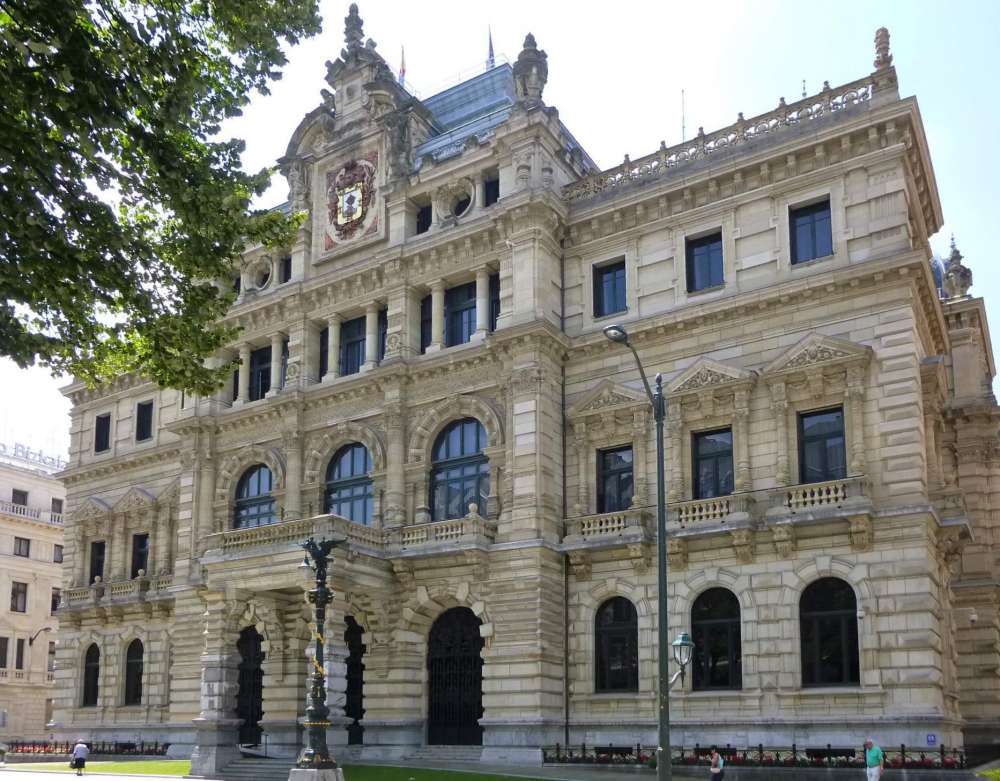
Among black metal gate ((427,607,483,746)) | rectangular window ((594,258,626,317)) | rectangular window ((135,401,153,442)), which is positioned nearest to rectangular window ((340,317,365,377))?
rectangular window ((594,258,626,317))

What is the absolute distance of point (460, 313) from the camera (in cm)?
4159

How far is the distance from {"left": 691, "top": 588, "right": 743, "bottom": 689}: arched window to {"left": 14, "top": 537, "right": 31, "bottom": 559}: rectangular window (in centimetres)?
5646

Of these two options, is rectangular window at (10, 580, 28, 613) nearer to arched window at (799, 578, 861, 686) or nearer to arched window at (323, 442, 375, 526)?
arched window at (323, 442, 375, 526)

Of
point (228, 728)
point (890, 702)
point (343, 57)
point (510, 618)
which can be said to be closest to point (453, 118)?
point (343, 57)

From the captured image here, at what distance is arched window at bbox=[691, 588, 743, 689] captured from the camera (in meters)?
33.2

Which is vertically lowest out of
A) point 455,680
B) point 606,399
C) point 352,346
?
point 455,680

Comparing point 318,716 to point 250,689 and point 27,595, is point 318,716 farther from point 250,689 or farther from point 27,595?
point 27,595

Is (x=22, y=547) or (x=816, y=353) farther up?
(x=816, y=353)

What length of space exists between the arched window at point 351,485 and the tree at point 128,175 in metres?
18.4

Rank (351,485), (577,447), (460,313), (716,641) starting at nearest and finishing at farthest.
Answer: (716,641) → (577,447) → (460,313) → (351,485)

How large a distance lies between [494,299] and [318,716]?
17.5m

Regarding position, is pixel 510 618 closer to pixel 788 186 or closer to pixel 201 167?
pixel 788 186

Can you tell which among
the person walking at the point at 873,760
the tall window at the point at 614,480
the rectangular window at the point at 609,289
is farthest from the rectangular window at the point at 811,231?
the person walking at the point at 873,760

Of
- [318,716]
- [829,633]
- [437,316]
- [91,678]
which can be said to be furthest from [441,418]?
[91,678]
